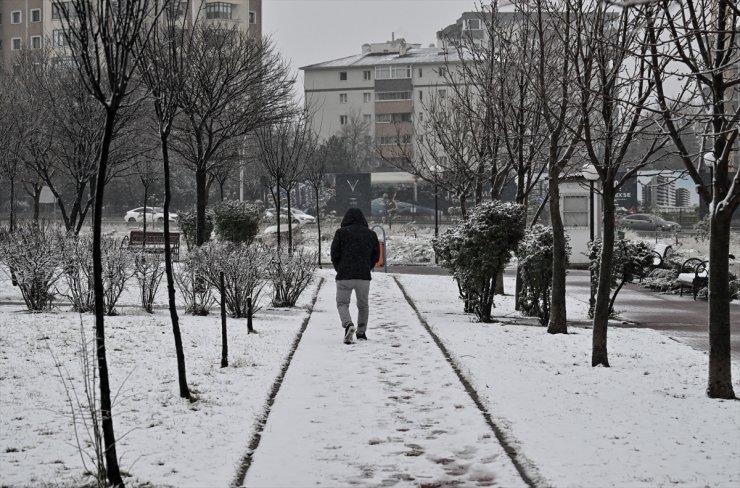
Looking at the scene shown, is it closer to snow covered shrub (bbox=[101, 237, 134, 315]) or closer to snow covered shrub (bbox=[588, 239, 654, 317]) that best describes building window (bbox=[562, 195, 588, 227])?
snow covered shrub (bbox=[588, 239, 654, 317])

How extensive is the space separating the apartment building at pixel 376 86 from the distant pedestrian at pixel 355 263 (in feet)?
262

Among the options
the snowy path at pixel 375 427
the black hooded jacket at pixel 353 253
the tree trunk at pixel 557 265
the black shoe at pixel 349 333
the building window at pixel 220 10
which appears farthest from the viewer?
the building window at pixel 220 10

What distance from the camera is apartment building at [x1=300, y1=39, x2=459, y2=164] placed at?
95.6 meters

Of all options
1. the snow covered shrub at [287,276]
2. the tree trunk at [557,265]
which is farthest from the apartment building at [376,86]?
the tree trunk at [557,265]

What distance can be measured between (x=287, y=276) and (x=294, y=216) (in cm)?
3325

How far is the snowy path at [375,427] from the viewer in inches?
251

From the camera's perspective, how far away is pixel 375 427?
305 inches

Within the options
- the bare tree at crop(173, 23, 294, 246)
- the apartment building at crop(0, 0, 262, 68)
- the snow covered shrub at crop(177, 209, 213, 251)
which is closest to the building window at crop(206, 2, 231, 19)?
the apartment building at crop(0, 0, 262, 68)

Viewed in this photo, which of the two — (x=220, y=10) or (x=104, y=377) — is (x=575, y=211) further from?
(x=220, y=10)

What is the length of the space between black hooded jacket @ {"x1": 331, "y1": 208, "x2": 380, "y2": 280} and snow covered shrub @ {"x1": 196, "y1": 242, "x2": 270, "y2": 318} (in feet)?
4.69

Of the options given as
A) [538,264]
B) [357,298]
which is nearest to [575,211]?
[538,264]

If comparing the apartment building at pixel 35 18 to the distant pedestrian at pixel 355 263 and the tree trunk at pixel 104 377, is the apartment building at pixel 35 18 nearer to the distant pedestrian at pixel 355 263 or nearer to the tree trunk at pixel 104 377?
the distant pedestrian at pixel 355 263

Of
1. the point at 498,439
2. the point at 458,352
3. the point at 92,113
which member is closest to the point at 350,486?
the point at 498,439

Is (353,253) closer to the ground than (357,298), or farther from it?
farther from it
